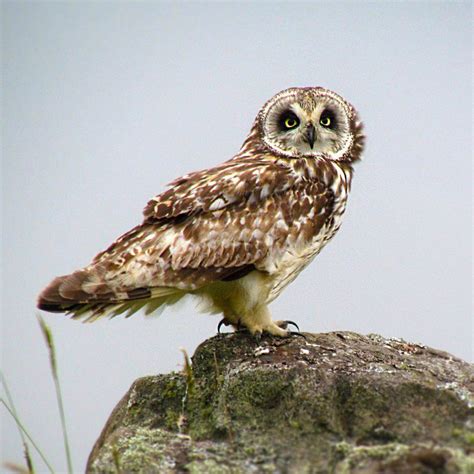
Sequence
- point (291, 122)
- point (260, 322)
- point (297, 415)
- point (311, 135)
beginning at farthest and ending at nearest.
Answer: point (291, 122), point (311, 135), point (260, 322), point (297, 415)

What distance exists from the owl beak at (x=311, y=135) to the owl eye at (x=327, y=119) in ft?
0.59

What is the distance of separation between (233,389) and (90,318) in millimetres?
1275

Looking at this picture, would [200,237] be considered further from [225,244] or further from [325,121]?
[325,121]

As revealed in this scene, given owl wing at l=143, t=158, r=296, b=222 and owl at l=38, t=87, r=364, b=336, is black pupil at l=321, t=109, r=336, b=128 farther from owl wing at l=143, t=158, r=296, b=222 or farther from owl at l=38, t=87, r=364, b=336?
owl wing at l=143, t=158, r=296, b=222

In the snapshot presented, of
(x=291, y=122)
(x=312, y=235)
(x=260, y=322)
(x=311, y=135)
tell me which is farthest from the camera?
(x=291, y=122)

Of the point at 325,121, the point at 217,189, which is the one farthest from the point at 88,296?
the point at 325,121

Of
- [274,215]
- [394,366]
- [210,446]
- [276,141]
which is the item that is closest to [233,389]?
[210,446]

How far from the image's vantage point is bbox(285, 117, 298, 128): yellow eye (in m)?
6.97

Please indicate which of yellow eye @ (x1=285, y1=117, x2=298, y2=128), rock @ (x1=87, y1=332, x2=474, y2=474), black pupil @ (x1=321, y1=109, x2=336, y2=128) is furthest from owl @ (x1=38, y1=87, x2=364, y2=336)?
rock @ (x1=87, y1=332, x2=474, y2=474)

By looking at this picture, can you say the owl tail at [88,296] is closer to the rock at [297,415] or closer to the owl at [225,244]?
the owl at [225,244]

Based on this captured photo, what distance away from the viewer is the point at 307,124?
22.5ft

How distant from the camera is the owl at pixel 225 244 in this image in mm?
5945

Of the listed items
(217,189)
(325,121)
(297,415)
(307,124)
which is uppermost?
(325,121)

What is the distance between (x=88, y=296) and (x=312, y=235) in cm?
174
